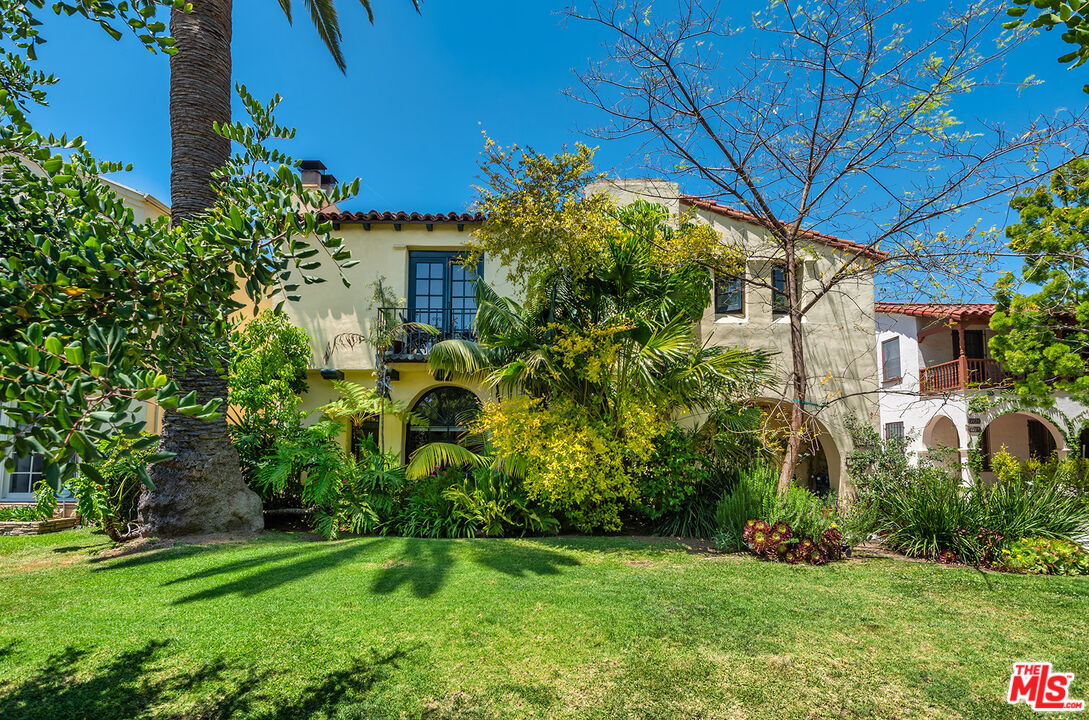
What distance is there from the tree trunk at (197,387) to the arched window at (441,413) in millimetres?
4761

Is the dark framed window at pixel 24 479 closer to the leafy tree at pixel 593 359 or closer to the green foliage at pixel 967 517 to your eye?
the leafy tree at pixel 593 359

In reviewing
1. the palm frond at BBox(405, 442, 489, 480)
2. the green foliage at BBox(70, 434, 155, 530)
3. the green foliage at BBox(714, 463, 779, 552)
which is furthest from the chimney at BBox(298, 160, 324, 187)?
the green foliage at BBox(714, 463, 779, 552)

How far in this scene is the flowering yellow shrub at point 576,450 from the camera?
29.5 ft

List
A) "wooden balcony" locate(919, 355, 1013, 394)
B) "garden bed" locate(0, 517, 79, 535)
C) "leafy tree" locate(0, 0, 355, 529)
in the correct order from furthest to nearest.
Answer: "wooden balcony" locate(919, 355, 1013, 394) < "garden bed" locate(0, 517, 79, 535) < "leafy tree" locate(0, 0, 355, 529)

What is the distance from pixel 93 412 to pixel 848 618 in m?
6.12

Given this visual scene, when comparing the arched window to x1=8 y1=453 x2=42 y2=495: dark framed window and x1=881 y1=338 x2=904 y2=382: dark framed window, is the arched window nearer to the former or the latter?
x1=8 y1=453 x2=42 y2=495: dark framed window

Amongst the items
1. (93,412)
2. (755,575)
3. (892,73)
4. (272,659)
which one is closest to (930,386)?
(892,73)

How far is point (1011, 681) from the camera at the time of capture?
4.21 meters

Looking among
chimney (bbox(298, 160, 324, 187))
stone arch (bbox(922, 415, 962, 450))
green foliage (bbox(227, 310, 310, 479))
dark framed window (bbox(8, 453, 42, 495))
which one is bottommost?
dark framed window (bbox(8, 453, 42, 495))

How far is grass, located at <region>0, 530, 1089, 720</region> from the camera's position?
3826 mm

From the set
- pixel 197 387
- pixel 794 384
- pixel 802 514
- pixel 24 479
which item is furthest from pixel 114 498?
pixel 794 384

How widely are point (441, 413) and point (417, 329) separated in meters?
2.14

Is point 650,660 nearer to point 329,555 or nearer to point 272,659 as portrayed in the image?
point 272,659

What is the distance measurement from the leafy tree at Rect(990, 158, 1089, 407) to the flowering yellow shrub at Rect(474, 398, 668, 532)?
10.3 meters
